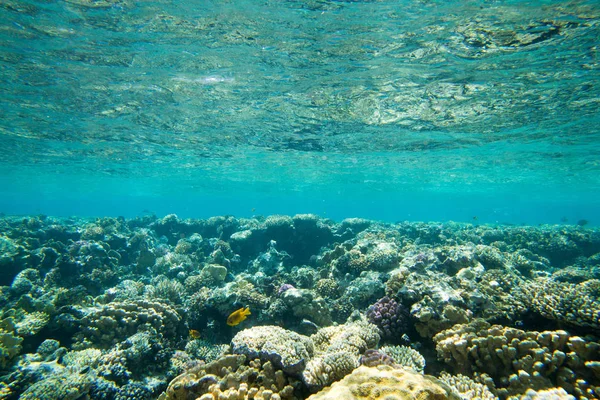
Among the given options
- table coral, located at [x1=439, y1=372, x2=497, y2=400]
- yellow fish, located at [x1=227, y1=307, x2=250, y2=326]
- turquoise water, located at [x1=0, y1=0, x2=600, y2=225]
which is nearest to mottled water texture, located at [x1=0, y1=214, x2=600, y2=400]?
table coral, located at [x1=439, y1=372, x2=497, y2=400]

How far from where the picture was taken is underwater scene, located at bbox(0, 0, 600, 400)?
4.61 m

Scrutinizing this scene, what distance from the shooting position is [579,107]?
1664 centimetres

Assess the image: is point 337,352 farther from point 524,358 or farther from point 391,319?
point 524,358

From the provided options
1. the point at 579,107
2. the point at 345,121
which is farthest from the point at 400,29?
the point at 579,107

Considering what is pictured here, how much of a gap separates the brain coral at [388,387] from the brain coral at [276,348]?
1.03 metres

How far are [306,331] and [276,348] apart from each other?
3.07 meters

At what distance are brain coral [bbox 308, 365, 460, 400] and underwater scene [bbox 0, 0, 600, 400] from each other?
0.03m

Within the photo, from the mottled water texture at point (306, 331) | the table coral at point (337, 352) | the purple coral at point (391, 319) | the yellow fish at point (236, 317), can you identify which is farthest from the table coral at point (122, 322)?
the purple coral at point (391, 319)

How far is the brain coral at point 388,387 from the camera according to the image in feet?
10.2

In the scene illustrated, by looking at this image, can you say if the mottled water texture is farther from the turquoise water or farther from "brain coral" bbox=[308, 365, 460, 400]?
the turquoise water

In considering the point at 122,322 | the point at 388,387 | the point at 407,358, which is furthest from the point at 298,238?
the point at 388,387

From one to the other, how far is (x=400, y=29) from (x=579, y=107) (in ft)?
45.8

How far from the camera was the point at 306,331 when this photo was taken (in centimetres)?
757

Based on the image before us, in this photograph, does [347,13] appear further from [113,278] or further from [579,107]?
[579,107]
